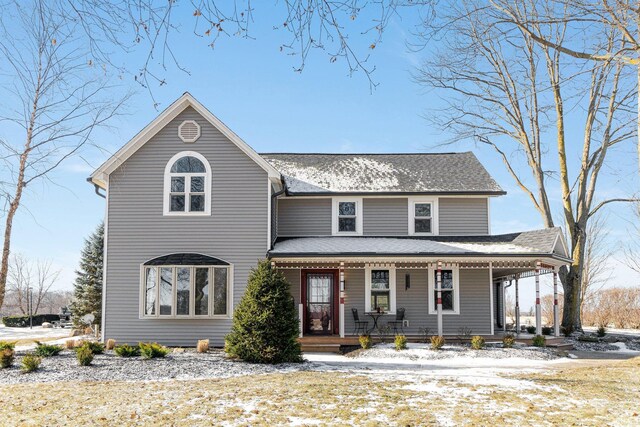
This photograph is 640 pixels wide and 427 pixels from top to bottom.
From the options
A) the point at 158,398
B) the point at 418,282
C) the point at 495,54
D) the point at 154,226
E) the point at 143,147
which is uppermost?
the point at 495,54

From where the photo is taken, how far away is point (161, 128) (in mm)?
18938

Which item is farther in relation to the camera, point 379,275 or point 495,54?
point 495,54

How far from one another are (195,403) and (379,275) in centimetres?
1178

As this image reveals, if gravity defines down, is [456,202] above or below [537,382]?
above

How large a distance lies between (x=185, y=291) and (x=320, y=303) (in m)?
4.70

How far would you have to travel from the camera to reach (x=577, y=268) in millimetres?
24812

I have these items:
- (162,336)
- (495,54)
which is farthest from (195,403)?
(495,54)

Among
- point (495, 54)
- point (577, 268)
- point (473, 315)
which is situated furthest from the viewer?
point (495, 54)

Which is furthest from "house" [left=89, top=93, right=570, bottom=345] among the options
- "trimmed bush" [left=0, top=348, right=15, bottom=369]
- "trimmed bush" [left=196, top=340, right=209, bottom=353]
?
"trimmed bush" [left=0, top=348, right=15, bottom=369]

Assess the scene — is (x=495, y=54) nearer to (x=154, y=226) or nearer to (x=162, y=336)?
(x=154, y=226)

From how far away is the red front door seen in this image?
2023cm

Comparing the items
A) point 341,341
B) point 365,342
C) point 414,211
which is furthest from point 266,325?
point 414,211

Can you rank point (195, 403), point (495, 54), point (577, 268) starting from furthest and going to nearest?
point (495, 54) → point (577, 268) → point (195, 403)

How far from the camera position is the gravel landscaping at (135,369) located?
39.8 ft
